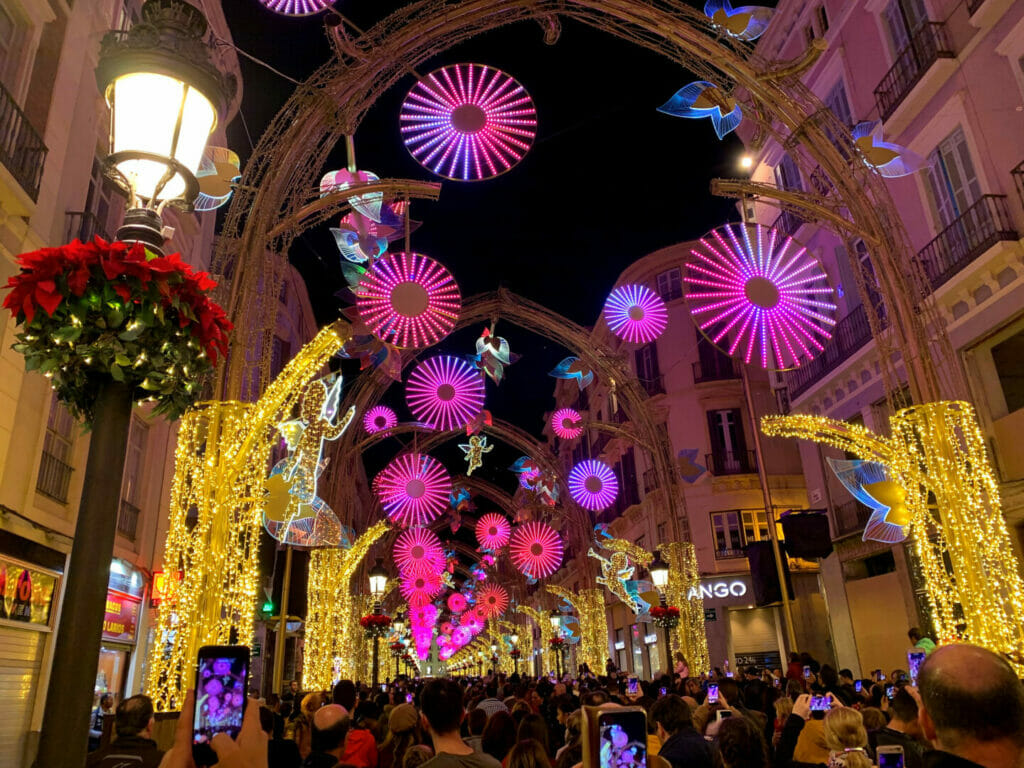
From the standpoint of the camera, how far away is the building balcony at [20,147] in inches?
374

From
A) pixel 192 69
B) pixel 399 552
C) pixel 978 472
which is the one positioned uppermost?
pixel 399 552

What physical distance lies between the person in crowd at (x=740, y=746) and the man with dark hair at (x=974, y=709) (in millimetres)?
2854

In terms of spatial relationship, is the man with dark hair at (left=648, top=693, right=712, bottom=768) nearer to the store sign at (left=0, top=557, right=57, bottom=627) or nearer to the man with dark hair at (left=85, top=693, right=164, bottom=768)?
the man with dark hair at (left=85, top=693, right=164, bottom=768)

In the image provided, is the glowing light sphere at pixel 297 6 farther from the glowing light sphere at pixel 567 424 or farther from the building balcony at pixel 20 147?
the glowing light sphere at pixel 567 424

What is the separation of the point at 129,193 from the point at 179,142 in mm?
366

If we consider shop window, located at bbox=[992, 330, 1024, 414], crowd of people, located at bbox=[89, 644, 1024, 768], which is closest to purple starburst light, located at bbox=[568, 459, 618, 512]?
shop window, located at bbox=[992, 330, 1024, 414]

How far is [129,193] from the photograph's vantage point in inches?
Result: 140

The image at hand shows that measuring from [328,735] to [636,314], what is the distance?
15789mm

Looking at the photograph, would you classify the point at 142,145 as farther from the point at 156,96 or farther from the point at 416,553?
the point at 416,553

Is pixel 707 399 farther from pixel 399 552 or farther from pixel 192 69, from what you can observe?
pixel 192 69

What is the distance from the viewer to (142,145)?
11.1 feet

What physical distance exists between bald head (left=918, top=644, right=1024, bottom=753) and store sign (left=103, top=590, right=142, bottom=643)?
44.6ft

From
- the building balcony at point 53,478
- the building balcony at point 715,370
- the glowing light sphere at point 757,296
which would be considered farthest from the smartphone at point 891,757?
the building balcony at point 715,370

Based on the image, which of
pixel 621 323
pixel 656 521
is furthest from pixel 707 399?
pixel 621 323
